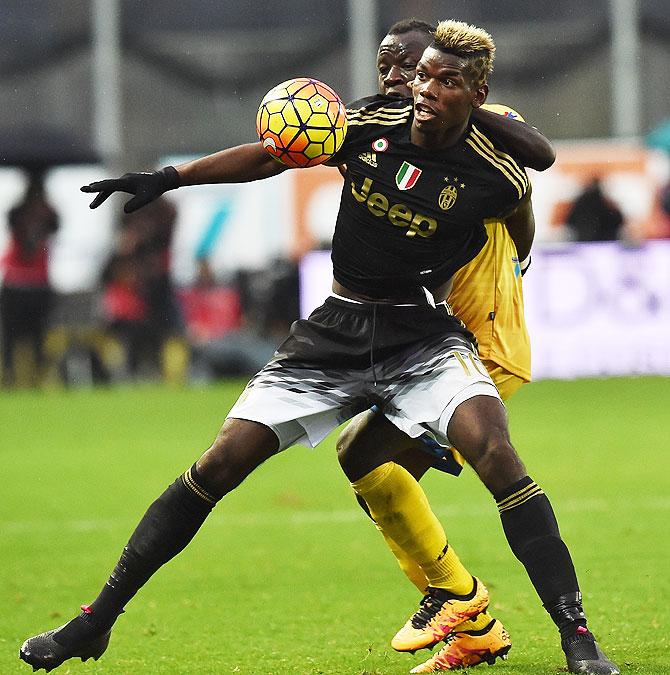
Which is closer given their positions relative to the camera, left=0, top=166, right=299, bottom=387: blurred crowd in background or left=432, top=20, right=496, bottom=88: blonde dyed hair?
left=432, top=20, right=496, bottom=88: blonde dyed hair

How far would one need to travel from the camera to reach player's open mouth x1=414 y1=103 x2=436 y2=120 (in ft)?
18.0

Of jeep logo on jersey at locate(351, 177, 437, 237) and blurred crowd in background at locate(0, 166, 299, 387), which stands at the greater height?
jeep logo on jersey at locate(351, 177, 437, 237)

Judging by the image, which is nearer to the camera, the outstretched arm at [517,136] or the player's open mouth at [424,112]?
the player's open mouth at [424,112]

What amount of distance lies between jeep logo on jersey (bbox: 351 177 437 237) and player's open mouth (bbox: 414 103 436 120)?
33 cm

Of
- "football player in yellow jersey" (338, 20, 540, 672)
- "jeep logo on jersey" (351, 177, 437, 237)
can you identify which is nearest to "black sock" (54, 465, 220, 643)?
"football player in yellow jersey" (338, 20, 540, 672)

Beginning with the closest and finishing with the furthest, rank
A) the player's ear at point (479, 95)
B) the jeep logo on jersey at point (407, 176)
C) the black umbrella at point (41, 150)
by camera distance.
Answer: the player's ear at point (479, 95), the jeep logo on jersey at point (407, 176), the black umbrella at point (41, 150)

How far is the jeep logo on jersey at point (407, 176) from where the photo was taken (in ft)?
18.6

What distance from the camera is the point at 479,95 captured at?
5.58m

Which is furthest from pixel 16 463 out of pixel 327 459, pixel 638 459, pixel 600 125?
pixel 600 125

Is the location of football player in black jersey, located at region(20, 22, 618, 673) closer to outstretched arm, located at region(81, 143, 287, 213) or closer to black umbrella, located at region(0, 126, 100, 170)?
outstretched arm, located at region(81, 143, 287, 213)

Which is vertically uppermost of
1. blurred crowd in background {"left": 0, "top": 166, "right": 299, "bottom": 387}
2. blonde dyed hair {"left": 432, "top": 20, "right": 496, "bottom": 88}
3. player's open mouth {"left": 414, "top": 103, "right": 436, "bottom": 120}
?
blonde dyed hair {"left": 432, "top": 20, "right": 496, "bottom": 88}

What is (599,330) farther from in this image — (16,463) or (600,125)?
(600,125)

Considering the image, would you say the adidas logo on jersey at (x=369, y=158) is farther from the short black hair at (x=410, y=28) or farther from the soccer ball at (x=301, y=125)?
the short black hair at (x=410, y=28)

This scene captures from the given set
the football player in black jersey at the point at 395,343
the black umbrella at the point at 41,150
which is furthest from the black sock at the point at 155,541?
the black umbrella at the point at 41,150
